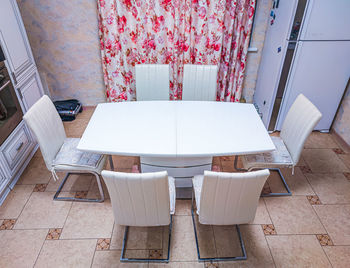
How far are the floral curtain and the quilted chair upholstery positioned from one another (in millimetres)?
1233

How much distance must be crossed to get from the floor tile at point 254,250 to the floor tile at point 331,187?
0.77 metres

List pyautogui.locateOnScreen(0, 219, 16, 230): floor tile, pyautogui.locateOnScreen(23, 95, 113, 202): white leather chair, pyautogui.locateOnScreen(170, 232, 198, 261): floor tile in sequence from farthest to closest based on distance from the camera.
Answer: pyautogui.locateOnScreen(0, 219, 16, 230): floor tile
pyautogui.locateOnScreen(23, 95, 113, 202): white leather chair
pyautogui.locateOnScreen(170, 232, 198, 261): floor tile

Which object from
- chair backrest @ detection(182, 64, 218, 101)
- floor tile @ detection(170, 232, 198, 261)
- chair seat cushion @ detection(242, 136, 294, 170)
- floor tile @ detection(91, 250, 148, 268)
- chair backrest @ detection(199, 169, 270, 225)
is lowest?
floor tile @ detection(91, 250, 148, 268)

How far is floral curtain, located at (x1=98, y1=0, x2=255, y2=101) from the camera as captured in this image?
298 centimetres

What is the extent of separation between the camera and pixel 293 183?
104 inches

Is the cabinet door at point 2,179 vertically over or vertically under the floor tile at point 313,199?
over

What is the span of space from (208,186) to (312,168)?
1788 millimetres

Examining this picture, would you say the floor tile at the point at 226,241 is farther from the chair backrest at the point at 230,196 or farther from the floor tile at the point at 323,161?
the floor tile at the point at 323,161

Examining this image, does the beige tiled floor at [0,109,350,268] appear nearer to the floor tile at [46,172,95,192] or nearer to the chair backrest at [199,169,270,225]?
the floor tile at [46,172,95,192]

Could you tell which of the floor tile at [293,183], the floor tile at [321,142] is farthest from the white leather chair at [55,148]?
the floor tile at [321,142]

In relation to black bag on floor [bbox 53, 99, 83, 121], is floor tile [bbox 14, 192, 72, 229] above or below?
below

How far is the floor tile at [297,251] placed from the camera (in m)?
1.98

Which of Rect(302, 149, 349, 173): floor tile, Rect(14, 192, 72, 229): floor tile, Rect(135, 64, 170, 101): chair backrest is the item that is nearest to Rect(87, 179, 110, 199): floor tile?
Rect(14, 192, 72, 229): floor tile

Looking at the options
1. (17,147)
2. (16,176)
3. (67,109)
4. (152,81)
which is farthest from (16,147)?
(152,81)
